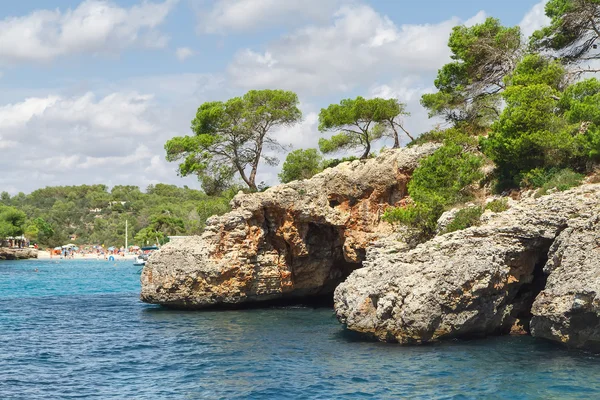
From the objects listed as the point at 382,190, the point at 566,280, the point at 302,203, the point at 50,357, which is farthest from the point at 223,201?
the point at 566,280

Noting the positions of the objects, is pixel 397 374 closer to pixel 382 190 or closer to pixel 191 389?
pixel 191 389

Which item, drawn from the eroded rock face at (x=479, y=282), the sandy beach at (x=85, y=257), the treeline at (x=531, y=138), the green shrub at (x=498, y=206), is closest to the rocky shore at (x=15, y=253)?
the sandy beach at (x=85, y=257)

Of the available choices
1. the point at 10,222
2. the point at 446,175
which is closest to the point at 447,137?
the point at 446,175

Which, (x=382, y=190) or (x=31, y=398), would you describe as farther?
(x=382, y=190)

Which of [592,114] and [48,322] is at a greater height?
[592,114]

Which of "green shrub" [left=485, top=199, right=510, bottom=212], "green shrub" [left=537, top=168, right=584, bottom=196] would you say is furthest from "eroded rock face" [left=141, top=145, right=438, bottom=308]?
"green shrub" [left=537, top=168, right=584, bottom=196]

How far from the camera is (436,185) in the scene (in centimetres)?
2992

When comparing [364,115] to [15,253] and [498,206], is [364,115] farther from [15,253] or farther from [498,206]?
[15,253]

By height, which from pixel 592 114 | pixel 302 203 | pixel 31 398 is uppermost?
pixel 592 114

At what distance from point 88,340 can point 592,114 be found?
23309 mm

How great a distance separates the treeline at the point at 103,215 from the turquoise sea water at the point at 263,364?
63349mm

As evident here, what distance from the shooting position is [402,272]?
22.5 meters

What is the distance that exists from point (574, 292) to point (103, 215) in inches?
6485

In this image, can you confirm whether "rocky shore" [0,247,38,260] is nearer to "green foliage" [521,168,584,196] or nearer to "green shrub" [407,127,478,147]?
"green shrub" [407,127,478,147]
